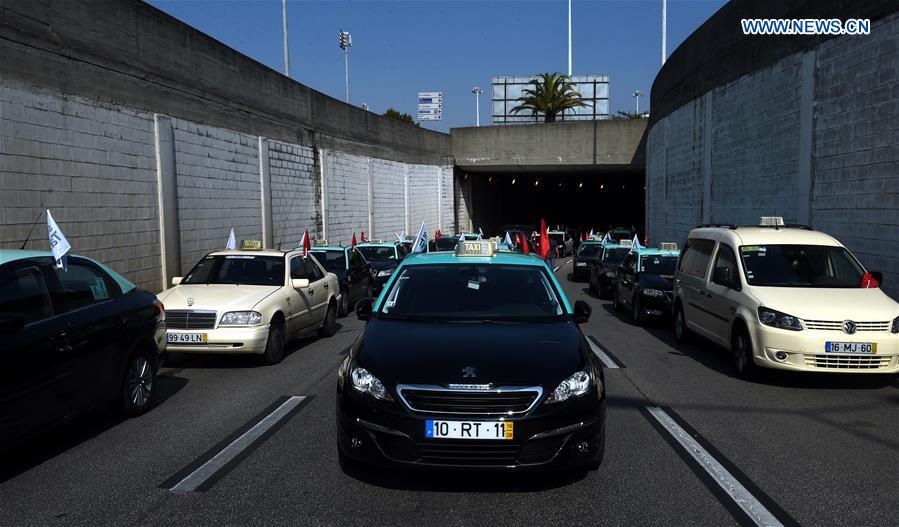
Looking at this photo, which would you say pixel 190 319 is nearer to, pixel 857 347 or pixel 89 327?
pixel 89 327

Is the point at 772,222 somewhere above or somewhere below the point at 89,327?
above

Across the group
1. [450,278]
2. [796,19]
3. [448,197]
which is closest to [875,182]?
[796,19]

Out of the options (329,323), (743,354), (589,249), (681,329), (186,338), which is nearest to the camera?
(743,354)

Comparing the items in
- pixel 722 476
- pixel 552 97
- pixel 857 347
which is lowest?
pixel 722 476

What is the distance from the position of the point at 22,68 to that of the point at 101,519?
394 inches

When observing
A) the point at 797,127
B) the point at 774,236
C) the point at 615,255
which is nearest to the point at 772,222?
the point at 774,236

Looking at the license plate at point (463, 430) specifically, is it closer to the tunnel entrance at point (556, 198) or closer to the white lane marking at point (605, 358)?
the white lane marking at point (605, 358)

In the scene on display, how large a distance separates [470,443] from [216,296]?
20.4ft

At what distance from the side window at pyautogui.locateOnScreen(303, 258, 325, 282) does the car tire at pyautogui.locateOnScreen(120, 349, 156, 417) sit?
4.83m

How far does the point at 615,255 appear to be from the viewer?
67.9 feet

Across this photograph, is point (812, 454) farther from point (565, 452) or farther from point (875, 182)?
point (875, 182)

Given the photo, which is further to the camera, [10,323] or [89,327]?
[89,327]

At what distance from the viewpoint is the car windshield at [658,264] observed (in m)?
15.5

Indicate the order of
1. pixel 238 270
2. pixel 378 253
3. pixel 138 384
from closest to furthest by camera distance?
pixel 138 384, pixel 238 270, pixel 378 253
